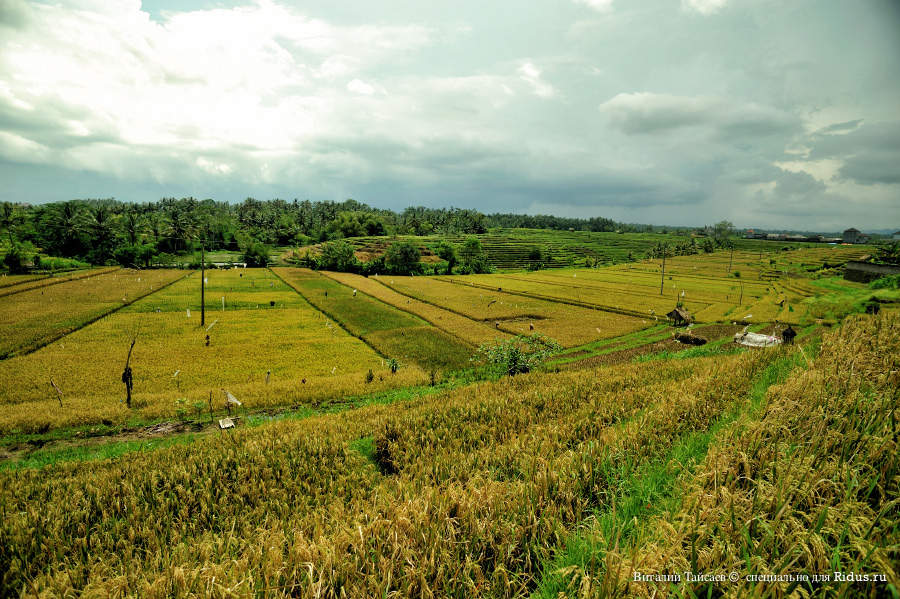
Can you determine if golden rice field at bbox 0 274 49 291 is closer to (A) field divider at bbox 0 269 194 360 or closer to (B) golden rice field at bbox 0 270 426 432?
(B) golden rice field at bbox 0 270 426 432

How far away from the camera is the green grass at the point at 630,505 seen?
2.97 metres

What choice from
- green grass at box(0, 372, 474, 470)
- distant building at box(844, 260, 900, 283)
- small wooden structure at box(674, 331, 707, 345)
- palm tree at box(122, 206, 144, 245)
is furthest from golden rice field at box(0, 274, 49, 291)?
distant building at box(844, 260, 900, 283)

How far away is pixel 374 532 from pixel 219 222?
561 feet

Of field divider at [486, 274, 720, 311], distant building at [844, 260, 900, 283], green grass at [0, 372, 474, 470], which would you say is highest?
distant building at [844, 260, 900, 283]

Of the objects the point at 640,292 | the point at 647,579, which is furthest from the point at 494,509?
the point at 640,292

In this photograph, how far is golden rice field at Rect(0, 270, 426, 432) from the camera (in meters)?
20.1

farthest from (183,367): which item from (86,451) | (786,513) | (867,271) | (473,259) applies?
(473,259)

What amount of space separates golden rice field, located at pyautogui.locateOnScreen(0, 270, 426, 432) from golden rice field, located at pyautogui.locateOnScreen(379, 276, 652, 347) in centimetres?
1831

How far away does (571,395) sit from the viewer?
1155cm

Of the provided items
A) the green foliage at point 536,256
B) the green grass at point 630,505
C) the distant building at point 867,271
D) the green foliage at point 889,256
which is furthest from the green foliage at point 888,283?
the green foliage at point 536,256

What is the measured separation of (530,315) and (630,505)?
48.0 m

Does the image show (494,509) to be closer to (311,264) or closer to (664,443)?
(664,443)

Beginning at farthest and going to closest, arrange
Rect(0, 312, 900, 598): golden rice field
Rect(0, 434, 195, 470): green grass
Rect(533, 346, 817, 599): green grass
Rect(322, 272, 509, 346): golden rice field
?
Rect(322, 272, 509, 346): golden rice field, Rect(0, 434, 195, 470): green grass, Rect(533, 346, 817, 599): green grass, Rect(0, 312, 900, 598): golden rice field

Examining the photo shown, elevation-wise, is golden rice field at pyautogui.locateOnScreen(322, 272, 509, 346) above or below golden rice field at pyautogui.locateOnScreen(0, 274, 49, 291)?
below
